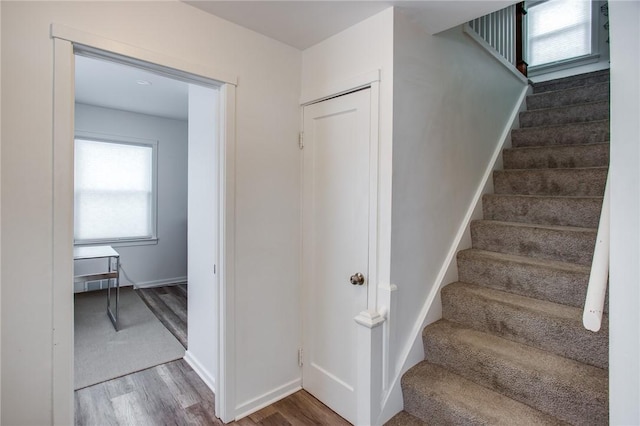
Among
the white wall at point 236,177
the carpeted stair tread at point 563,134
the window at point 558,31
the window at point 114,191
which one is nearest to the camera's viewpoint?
the white wall at point 236,177

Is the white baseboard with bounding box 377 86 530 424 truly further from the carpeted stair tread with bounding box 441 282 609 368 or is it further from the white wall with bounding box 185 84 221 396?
the white wall with bounding box 185 84 221 396

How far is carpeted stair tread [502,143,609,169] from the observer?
251 cm

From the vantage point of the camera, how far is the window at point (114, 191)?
14.4 feet

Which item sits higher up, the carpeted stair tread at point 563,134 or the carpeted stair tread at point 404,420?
the carpeted stair tread at point 563,134

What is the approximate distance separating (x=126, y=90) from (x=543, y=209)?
4.30 meters

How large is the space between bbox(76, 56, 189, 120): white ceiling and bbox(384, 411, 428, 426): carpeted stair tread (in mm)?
3197

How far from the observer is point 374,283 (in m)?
1.89

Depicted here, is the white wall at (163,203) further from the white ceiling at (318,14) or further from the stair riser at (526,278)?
the stair riser at (526,278)

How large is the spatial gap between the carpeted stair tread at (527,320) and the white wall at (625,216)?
2.01 ft

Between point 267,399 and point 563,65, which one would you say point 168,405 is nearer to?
point 267,399

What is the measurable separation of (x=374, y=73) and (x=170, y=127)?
4.27 m

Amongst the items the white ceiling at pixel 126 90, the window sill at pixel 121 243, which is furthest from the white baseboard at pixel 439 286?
the window sill at pixel 121 243

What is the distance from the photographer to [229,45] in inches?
76.8

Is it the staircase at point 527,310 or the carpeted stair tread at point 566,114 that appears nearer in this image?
the staircase at point 527,310
